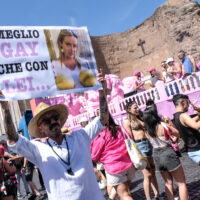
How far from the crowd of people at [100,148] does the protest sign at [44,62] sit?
0.34m

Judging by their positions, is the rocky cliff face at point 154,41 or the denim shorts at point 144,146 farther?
the rocky cliff face at point 154,41

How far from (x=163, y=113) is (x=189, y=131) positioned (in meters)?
4.40

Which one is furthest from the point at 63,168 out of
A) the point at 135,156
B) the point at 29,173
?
the point at 29,173

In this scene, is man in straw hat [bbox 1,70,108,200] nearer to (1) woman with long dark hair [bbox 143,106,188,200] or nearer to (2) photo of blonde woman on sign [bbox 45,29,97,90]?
(2) photo of blonde woman on sign [bbox 45,29,97,90]

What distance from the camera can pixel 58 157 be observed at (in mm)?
2094

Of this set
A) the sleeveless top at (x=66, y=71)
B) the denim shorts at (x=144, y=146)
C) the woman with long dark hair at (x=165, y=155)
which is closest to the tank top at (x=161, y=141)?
the woman with long dark hair at (x=165, y=155)

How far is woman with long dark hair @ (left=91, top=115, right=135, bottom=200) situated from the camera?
3.30 meters

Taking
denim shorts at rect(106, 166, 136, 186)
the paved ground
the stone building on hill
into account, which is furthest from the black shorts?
the stone building on hill

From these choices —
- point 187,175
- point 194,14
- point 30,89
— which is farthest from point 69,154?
point 194,14

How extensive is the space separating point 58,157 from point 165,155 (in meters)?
1.82

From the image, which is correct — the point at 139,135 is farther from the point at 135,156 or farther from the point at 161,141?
the point at 135,156

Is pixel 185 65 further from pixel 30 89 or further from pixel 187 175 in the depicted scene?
pixel 30 89

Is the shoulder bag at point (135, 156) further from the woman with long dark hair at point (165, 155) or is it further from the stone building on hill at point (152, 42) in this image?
the stone building on hill at point (152, 42)

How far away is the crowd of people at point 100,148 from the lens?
2053 millimetres
